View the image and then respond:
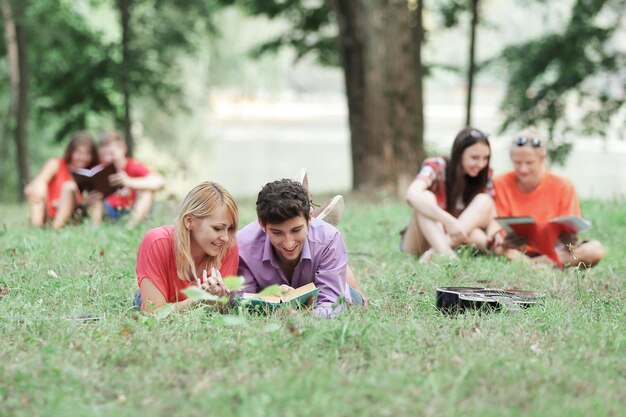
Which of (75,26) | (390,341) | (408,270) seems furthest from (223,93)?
(390,341)

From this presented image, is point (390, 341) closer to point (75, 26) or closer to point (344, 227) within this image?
point (344, 227)

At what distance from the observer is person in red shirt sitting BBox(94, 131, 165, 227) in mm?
8594

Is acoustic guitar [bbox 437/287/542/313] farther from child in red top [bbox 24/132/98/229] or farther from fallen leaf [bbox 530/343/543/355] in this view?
child in red top [bbox 24/132/98/229]

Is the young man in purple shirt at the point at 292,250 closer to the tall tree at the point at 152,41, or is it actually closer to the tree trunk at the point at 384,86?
the tree trunk at the point at 384,86

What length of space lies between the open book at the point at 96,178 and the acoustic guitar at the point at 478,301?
4.43 meters

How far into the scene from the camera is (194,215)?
4.68 meters

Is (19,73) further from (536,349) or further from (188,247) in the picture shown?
(536,349)

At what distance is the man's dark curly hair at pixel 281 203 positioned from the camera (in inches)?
178

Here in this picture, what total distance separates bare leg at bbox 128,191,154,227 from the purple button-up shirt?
11.6ft

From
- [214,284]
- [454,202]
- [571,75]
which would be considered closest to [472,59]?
[571,75]

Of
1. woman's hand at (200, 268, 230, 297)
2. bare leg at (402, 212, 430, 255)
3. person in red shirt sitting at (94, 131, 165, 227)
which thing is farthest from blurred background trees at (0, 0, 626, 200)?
woman's hand at (200, 268, 230, 297)

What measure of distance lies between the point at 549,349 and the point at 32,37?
16.1 m

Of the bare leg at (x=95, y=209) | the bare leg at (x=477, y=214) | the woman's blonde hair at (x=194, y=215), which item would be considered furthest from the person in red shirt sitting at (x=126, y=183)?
the woman's blonde hair at (x=194, y=215)

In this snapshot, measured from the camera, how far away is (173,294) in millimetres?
4816
